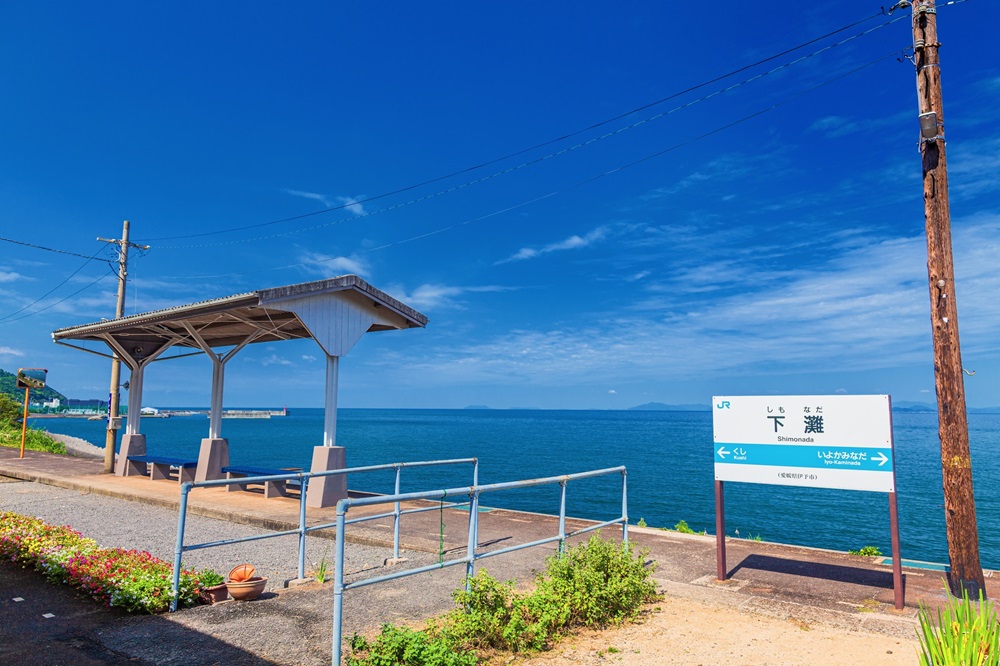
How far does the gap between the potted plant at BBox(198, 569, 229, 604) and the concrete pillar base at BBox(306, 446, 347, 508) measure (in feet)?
16.4

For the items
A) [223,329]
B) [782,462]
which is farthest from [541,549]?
Result: [223,329]

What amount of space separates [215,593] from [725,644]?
14.9 feet

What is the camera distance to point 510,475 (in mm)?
38156

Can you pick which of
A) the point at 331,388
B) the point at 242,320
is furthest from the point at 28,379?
the point at 331,388

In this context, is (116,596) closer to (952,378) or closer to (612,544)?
(612,544)

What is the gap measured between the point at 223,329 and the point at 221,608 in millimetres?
10356

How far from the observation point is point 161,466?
50.5 ft

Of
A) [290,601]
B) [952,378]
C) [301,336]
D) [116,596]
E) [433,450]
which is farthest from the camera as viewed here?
[433,450]

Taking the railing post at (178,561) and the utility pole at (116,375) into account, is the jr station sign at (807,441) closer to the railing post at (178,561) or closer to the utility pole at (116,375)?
the railing post at (178,561)

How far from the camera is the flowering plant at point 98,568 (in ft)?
18.0

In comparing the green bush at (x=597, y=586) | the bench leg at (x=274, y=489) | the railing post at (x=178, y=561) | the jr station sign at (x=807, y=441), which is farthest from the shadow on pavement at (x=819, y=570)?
the bench leg at (x=274, y=489)

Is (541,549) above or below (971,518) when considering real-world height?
below

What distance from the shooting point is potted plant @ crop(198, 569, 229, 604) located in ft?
19.0

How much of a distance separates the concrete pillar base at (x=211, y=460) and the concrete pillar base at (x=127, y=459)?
3110mm
